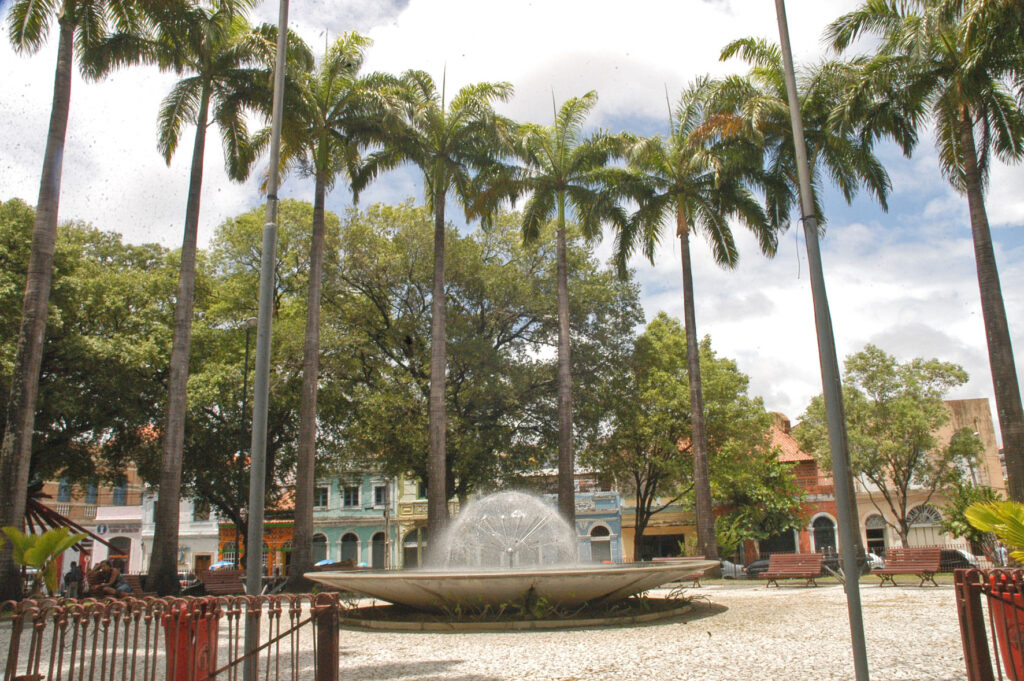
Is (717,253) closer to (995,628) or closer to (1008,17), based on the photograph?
(1008,17)

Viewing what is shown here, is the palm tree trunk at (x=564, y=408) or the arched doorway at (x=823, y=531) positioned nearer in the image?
the palm tree trunk at (x=564, y=408)

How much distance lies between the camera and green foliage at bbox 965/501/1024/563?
688 centimetres

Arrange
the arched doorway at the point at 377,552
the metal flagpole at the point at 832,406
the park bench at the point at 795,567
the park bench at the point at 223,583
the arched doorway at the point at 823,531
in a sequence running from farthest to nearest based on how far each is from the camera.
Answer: the arched doorway at the point at 377,552, the arched doorway at the point at 823,531, the park bench at the point at 223,583, the park bench at the point at 795,567, the metal flagpole at the point at 832,406

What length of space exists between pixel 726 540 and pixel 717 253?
17680 mm

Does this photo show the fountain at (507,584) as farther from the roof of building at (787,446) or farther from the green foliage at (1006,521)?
the roof of building at (787,446)

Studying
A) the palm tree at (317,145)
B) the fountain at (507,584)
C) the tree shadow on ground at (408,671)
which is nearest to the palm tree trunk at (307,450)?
the palm tree at (317,145)

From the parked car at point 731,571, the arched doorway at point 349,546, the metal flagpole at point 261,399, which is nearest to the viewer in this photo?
the metal flagpole at point 261,399

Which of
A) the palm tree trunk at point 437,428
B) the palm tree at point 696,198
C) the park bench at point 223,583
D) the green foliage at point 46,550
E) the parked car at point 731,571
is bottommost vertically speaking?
the parked car at point 731,571

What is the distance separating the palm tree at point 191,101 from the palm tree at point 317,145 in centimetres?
138

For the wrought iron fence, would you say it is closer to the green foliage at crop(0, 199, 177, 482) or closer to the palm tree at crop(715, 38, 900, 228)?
the palm tree at crop(715, 38, 900, 228)

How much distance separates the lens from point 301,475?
2041 cm

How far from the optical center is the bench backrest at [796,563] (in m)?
17.1

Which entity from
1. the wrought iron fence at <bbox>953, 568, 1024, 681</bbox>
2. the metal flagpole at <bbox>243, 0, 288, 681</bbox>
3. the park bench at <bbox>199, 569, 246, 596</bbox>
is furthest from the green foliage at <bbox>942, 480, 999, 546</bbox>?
the metal flagpole at <bbox>243, 0, 288, 681</bbox>

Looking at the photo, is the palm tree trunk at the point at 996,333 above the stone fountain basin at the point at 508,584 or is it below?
above
